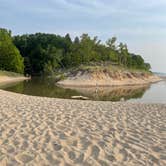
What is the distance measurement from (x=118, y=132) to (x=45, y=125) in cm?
229

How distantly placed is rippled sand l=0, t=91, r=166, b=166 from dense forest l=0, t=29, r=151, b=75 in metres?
67.6

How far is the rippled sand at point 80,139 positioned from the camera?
6082 millimetres

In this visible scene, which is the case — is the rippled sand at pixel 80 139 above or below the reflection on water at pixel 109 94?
above

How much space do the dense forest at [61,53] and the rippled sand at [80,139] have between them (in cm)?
6755

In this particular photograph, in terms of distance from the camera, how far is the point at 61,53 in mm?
93438

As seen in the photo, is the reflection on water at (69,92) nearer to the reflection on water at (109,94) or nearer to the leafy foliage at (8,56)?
the reflection on water at (109,94)

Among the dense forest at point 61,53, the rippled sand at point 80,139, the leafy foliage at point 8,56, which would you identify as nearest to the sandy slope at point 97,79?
the dense forest at point 61,53

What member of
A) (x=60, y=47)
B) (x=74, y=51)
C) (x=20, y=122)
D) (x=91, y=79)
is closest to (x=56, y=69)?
(x=74, y=51)

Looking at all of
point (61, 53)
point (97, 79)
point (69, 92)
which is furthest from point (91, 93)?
point (61, 53)

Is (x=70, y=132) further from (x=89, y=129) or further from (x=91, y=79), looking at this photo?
(x=91, y=79)

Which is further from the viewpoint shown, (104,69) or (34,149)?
(104,69)

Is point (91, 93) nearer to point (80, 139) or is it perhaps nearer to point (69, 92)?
point (69, 92)

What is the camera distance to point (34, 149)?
6.64 meters

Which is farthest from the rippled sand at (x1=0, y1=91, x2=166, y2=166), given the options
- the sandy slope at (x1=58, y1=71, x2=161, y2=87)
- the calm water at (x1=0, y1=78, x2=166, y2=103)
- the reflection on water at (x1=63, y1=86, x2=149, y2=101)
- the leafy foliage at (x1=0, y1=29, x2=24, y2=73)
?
the leafy foliage at (x1=0, y1=29, x2=24, y2=73)
